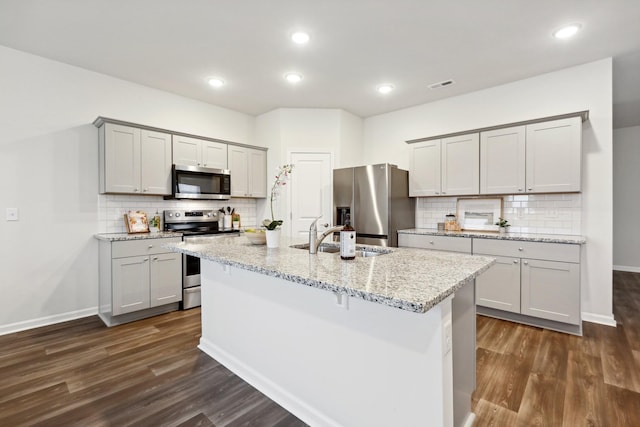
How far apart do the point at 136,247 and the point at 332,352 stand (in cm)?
266

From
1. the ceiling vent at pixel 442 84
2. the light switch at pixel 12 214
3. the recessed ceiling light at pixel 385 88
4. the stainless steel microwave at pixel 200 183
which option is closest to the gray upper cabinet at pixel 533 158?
the ceiling vent at pixel 442 84

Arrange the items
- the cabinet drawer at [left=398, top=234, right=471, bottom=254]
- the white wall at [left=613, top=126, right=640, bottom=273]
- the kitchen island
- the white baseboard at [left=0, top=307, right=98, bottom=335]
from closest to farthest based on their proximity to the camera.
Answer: the kitchen island < the white baseboard at [left=0, top=307, right=98, bottom=335] < the cabinet drawer at [left=398, top=234, right=471, bottom=254] < the white wall at [left=613, top=126, right=640, bottom=273]

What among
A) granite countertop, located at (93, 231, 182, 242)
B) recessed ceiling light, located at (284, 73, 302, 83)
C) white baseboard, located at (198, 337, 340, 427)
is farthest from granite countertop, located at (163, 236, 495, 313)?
recessed ceiling light, located at (284, 73, 302, 83)

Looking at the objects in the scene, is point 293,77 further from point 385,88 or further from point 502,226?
point 502,226

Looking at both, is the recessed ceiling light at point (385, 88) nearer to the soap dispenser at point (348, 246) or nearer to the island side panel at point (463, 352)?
the soap dispenser at point (348, 246)

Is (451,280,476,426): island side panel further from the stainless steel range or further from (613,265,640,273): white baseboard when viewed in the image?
(613,265,640,273): white baseboard

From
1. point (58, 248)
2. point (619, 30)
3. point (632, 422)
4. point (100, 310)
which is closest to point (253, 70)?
point (58, 248)

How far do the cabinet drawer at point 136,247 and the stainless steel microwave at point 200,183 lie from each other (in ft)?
2.19

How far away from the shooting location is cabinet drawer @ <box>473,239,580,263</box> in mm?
2953

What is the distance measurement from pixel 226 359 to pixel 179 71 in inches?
121

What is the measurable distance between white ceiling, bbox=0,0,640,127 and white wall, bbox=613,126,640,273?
225 centimetres

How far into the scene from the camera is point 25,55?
314cm

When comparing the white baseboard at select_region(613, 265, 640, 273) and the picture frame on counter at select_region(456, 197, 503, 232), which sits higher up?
the picture frame on counter at select_region(456, 197, 503, 232)

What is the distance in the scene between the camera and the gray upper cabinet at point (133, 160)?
3.39 m
